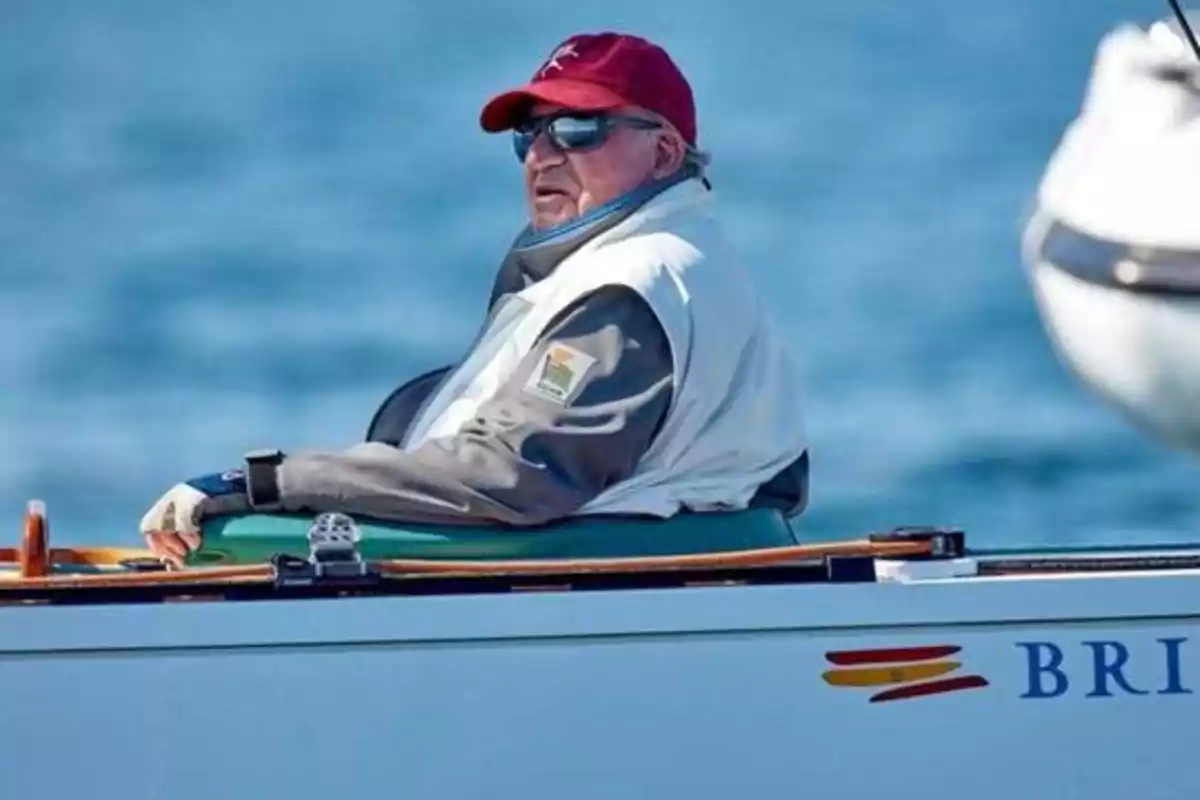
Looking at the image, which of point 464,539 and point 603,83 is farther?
point 603,83

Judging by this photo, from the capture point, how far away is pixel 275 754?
3525 millimetres

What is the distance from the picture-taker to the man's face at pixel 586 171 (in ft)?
13.1

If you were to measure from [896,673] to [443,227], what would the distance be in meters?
1.39

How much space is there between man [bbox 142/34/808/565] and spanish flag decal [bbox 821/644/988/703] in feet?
1.31

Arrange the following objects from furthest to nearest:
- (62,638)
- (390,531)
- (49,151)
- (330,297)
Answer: (49,151)
(330,297)
(390,531)
(62,638)

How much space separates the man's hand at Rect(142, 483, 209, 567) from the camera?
3818mm

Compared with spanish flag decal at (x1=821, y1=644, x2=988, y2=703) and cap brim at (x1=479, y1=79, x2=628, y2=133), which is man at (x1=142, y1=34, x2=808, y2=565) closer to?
cap brim at (x1=479, y1=79, x2=628, y2=133)

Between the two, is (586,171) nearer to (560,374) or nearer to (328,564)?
(560,374)

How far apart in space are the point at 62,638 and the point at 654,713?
2.39 feet

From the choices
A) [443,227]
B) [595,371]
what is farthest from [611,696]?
[443,227]

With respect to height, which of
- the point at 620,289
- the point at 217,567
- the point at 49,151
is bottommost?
the point at 217,567

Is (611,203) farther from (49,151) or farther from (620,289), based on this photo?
(49,151)

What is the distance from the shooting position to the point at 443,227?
4652 mm

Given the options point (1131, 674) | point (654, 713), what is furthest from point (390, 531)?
point (1131, 674)
